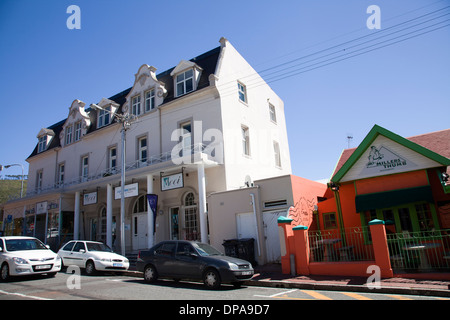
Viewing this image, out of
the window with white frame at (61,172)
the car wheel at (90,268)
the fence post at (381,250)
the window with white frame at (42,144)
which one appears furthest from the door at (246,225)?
the window with white frame at (42,144)

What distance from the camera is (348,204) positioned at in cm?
1377

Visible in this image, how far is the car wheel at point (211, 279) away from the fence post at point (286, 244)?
331cm

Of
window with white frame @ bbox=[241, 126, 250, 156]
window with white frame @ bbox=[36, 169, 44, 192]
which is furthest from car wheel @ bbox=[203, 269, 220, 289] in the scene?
window with white frame @ bbox=[36, 169, 44, 192]

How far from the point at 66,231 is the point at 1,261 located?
510 inches

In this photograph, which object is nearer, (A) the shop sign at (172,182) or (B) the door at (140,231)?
(A) the shop sign at (172,182)

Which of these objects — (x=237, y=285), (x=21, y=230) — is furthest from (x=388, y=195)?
(x=21, y=230)

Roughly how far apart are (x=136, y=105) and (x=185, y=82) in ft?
15.3

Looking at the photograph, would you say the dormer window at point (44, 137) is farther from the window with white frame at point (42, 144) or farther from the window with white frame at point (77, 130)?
the window with white frame at point (77, 130)

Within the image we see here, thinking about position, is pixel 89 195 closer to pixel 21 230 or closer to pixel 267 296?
pixel 21 230

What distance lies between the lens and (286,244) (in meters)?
11.5

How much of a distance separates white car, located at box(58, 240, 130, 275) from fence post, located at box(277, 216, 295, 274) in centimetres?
678

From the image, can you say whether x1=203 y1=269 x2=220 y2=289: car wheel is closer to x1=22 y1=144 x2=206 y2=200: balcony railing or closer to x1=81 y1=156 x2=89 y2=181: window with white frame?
x1=22 y1=144 x2=206 y2=200: balcony railing

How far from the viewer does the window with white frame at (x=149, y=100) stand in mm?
21062
